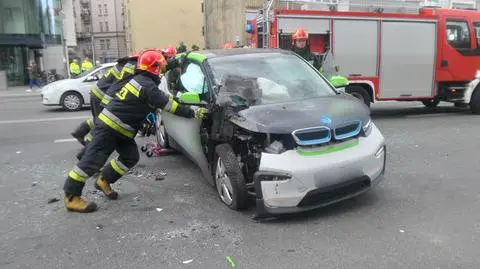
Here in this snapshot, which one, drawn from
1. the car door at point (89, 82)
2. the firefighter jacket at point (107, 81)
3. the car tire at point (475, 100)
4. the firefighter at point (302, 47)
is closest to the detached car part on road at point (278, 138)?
the firefighter jacket at point (107, 81)

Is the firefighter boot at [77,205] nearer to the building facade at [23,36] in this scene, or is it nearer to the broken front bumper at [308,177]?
the broken front bumper at [308,177]

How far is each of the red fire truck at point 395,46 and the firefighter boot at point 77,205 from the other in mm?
6179

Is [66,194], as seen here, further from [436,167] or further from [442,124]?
[442,124]

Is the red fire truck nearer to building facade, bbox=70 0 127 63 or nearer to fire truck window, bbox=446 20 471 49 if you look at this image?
fire truck window, bbox=446 20 471 49

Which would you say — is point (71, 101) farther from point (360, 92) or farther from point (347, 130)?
point (347, 130)

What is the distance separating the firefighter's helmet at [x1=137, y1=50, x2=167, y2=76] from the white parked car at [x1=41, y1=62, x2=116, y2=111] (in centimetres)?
889

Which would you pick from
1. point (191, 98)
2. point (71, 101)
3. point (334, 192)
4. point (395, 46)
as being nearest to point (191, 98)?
point (191, 98)

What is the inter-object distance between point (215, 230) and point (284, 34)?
6490 mm

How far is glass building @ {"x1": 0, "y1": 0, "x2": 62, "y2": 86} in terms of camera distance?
92.3ft

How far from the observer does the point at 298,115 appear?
4.33m

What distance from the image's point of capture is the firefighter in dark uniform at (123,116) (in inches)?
188

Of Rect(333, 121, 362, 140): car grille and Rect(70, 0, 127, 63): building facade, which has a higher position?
Rect(70, 0, 127, 63): building facade

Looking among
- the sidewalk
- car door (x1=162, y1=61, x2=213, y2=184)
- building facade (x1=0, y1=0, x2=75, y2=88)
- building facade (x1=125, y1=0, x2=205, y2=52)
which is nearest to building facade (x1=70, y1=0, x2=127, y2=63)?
building facade (x1=125, y1=0, x2=205, y2=52)

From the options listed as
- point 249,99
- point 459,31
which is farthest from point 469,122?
point 249,99
